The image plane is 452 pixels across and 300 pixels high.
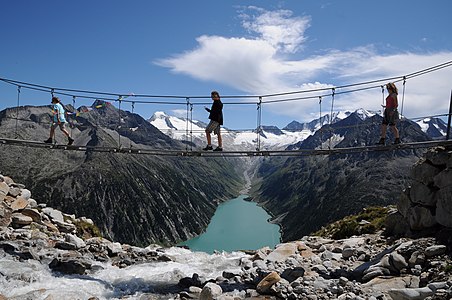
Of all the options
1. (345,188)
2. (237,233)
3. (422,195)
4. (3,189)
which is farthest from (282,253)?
(345,188)

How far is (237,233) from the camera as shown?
121 meters

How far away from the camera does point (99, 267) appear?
16.5m

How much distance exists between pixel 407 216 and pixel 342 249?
327cm

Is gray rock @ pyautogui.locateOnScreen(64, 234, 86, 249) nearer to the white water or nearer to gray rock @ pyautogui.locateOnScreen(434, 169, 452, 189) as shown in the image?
the white water

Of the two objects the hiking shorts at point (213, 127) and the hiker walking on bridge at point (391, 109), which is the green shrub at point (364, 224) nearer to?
the hiker walking on bridge at point (391, 109)

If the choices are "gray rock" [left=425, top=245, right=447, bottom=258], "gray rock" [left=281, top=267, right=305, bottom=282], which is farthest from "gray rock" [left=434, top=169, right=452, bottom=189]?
"gray rock" [left=281, top=267, right=305, bottom=282]

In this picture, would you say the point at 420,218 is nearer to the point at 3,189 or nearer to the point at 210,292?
the point at 210,292

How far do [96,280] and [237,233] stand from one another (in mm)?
108983

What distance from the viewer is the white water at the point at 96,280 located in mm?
13330

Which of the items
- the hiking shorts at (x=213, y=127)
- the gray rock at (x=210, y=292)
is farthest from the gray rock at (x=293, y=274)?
the hiking shorts at (x=213, y=127)

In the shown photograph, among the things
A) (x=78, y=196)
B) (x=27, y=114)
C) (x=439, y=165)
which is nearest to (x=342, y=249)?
(x=439, y=165)

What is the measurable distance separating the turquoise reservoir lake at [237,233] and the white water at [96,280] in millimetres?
73864

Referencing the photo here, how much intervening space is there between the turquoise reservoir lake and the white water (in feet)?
242

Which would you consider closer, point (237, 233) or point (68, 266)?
point (68, 266)
